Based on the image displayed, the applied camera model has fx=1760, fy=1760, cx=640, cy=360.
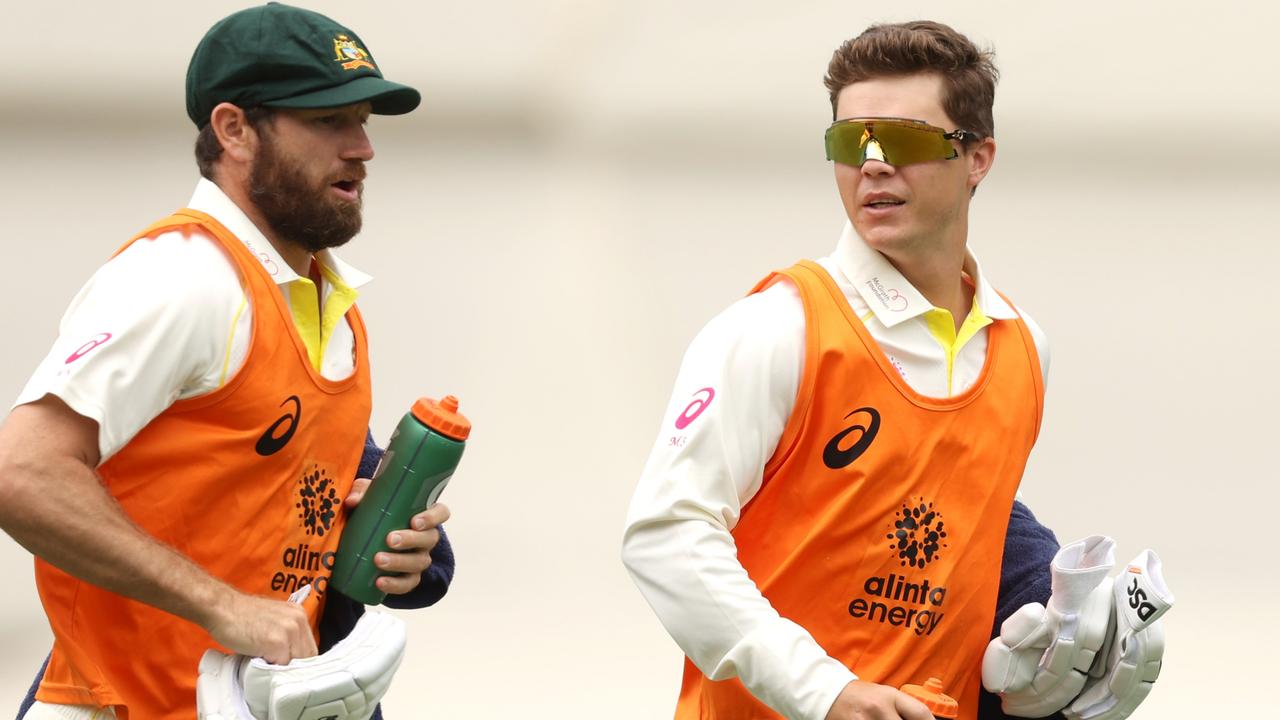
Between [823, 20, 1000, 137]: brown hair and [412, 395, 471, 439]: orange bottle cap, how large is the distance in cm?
86

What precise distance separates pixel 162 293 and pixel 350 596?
0.65 meters

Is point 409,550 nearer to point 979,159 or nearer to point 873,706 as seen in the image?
point 873,706

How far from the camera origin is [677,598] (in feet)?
9.14

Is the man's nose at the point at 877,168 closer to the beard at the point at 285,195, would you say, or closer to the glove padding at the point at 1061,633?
the glove padding at the point at 1061,633

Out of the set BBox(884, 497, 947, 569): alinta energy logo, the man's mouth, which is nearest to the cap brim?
the man's mouth

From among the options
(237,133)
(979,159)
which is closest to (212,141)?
(237,133)

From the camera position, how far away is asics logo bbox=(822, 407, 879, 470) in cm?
290

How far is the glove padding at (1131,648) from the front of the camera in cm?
292

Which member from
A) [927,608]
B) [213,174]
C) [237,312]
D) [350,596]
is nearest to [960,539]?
[927,608]

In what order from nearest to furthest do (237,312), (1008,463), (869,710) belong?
1. (869,710)
2. (237,312)
3. (1008,463)

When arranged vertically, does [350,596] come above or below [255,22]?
below

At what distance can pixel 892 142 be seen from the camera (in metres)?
3.07

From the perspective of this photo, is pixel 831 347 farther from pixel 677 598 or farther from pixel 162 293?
pixel 162 293

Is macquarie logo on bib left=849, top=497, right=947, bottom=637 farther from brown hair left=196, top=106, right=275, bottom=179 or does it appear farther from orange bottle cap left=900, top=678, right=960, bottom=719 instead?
brown hair left=196, top=106, right=275, bottom=179
